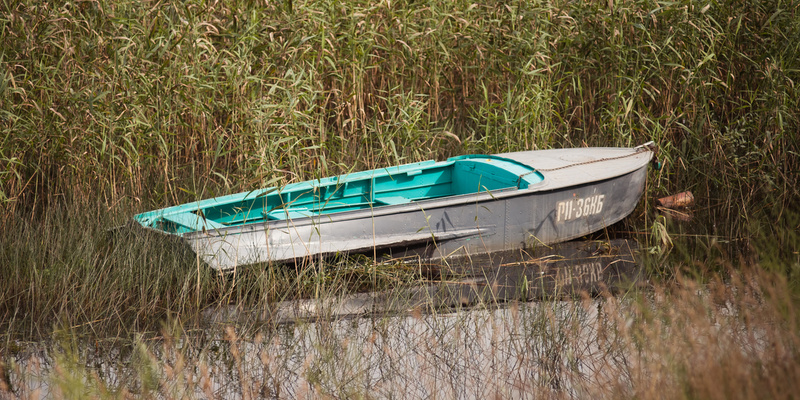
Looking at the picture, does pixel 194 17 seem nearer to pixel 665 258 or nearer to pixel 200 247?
pixel 200 247

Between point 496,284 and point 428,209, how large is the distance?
689 mm

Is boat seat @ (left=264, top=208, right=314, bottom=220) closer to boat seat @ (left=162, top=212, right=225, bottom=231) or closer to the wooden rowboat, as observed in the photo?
the wooden rowboat

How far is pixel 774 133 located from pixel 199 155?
13.9 ft

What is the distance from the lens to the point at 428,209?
4.23 meters

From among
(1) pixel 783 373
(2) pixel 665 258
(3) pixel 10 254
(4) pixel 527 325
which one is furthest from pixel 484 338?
(3) pixel 10 254

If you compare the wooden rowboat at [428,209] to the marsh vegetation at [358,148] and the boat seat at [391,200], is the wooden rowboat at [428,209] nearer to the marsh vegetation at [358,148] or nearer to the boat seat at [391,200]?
the boat seat at [391,200]

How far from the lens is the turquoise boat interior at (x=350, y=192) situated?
3.93m

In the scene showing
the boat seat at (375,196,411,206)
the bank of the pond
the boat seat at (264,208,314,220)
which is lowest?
the bank of the pond

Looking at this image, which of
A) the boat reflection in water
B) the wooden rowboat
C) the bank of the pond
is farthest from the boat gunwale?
the bank of the pond

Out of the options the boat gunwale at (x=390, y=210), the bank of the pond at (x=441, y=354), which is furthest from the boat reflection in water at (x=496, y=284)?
the boat gunwale at (x=390, y=210)

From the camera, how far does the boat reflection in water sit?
3441 mm

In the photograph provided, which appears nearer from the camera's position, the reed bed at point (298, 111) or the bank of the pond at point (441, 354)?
the bank of the pond at point (441, 354)

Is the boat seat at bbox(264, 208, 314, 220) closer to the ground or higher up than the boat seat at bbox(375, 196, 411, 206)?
closer to the ground

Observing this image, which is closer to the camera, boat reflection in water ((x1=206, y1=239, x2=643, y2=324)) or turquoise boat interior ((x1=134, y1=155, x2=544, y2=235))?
boat reflection in water ((x1=206, y1=239, x2=643, y2=324))
